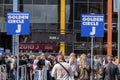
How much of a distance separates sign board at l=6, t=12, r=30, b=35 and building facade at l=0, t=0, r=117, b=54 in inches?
1271

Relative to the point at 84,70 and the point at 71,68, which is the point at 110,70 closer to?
the point at 84,70

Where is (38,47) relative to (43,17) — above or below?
below

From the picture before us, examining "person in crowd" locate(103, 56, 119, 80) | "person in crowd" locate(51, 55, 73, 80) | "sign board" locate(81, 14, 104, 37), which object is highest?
"sign board" locate(81, 14, 104, 37)

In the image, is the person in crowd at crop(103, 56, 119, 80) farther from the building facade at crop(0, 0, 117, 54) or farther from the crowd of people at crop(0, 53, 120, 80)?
the building facade at crop(0, 0, 117, 54)

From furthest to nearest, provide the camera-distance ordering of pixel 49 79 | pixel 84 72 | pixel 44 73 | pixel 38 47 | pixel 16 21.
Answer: pixel 38 47
pixel 49 79
pixel 44 73
pixel 16 21
pixel 84 72

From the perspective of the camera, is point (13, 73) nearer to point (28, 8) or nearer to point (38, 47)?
point (38, 47)

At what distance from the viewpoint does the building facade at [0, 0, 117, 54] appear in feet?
165

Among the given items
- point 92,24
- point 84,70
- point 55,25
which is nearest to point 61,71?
point 84,70

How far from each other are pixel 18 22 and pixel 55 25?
113ft

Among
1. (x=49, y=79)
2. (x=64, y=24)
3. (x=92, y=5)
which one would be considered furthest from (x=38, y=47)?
(x=49, y=79)

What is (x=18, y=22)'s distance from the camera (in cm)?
1742

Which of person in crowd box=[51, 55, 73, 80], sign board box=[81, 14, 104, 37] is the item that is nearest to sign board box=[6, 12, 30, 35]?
sign board box=[81, 14, 104, 37]

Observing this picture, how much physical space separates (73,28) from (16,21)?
34.6 m

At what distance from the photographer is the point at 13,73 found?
23.7 metres
